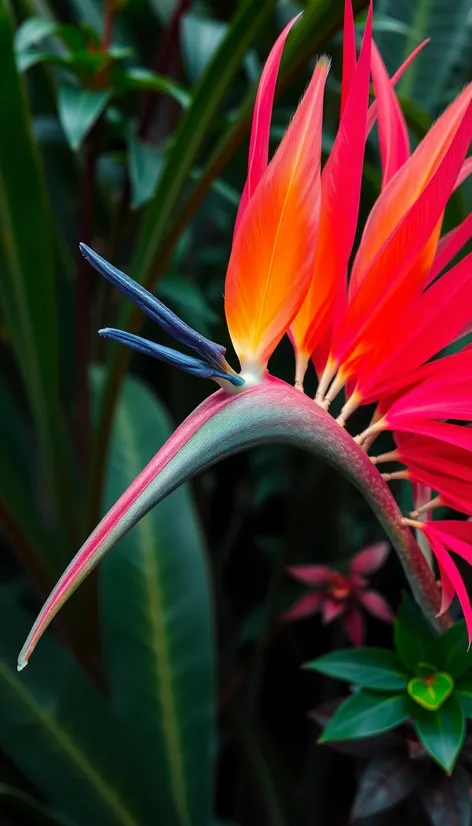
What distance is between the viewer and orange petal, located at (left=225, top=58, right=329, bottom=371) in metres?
0.20

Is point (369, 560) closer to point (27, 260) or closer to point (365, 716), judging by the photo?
point (365, 716)

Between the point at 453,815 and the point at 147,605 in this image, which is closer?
the point at 453,815

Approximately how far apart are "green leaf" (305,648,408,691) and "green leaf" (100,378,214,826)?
252 millimetres

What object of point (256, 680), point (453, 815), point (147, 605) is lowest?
point (256, 680)

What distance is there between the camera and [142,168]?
547 mm

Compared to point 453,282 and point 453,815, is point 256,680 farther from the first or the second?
point 453,282

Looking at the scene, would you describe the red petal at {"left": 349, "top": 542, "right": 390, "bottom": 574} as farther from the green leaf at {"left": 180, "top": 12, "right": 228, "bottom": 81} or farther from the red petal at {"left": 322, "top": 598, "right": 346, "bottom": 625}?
the green leaf at {"left": 180, "top": 12, "right": 228, "bottom": 81}

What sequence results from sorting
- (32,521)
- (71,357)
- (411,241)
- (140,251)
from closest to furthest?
(411,241)
(140,251)
(32,521)
(71,357)

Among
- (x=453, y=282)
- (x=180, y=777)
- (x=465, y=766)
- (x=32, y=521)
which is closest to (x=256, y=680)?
(x=180, y=777)

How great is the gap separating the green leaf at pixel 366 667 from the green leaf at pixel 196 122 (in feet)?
0.94

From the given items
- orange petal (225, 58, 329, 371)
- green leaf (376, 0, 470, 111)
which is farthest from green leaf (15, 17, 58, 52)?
orange petal (225, 58, 329, 371)

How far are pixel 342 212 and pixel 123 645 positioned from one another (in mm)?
391

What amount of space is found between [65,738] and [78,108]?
44 centimetres

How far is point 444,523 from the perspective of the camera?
0.25 m
